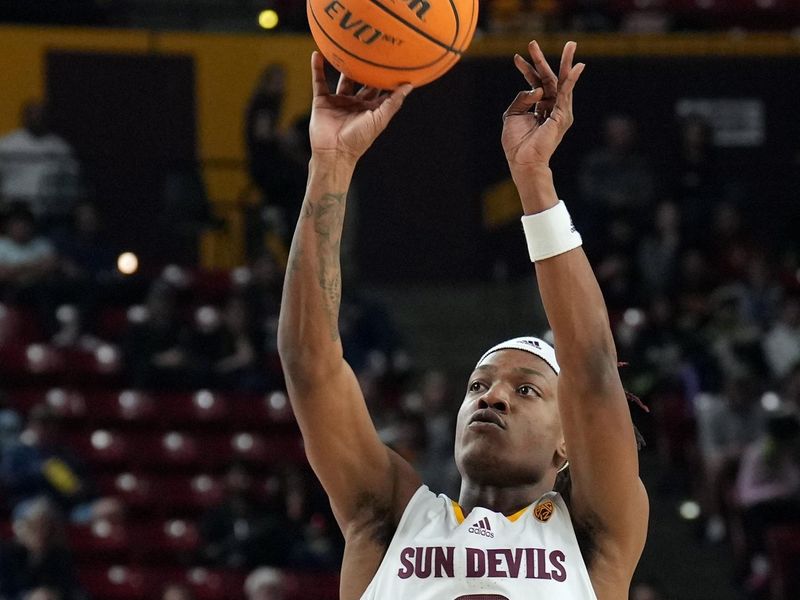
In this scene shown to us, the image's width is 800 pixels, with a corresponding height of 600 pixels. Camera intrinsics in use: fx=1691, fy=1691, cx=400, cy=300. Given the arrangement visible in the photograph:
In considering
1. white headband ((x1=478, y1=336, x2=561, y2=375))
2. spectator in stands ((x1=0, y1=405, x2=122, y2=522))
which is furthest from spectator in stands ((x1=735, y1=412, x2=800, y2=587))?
white headband ((x1=478, y1=336, x2=561, y2=375))

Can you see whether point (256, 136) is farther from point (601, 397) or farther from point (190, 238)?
point (601, 397)

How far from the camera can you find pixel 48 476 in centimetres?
1124

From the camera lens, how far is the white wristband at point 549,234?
155 inches

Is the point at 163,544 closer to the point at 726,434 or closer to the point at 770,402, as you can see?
the point at 726,434

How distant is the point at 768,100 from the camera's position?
16.5 metres

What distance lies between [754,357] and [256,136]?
459 centimetres

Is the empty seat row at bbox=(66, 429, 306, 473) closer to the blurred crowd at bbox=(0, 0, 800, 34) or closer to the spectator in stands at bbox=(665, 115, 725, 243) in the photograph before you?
the spectator in stands at bbox=(665, 115, 725, 243)

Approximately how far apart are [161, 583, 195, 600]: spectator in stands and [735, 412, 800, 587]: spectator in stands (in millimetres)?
3623

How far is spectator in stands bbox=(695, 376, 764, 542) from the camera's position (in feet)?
37.4

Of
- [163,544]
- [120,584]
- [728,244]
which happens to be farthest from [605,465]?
[728,244]

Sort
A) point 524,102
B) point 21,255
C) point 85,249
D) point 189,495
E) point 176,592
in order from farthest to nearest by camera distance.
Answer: point 85,249, point 21,255, point 189,495, point 176,592, point 524,102

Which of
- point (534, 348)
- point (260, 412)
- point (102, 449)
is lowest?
point (102, 449)

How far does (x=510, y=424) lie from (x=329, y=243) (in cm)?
64

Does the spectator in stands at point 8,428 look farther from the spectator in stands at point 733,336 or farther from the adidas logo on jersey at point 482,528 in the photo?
the adidas logo on jersey at point 482,528
